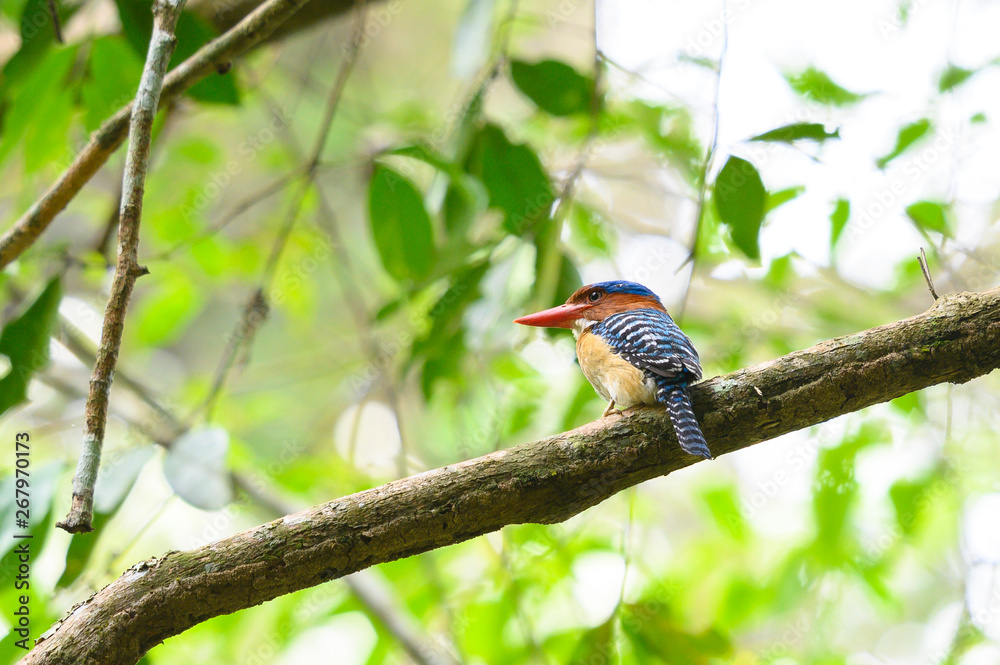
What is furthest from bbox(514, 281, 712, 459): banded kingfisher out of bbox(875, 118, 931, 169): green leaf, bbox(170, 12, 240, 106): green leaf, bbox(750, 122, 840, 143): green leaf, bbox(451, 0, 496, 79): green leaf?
bbox(170, 12, 240, 106): green leaf

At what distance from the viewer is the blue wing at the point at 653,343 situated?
1.76 metres

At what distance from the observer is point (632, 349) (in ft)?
A: 6.68

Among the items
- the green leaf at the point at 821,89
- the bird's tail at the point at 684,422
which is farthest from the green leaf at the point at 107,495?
the green leaf at the point at 821,89

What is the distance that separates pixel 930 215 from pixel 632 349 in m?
1.25

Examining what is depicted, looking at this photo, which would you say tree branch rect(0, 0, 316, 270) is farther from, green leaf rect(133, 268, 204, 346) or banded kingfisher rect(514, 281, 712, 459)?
green leaf rect(133, 268, 204, 346)

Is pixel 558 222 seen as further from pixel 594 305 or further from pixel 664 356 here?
pixel 664 356

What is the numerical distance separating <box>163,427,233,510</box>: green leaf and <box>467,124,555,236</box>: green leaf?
1123 millimetres

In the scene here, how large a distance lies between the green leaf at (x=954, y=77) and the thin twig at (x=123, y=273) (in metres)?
2.50

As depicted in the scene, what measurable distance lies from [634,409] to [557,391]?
226 centimetres

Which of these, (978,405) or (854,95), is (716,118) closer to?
(854,95)

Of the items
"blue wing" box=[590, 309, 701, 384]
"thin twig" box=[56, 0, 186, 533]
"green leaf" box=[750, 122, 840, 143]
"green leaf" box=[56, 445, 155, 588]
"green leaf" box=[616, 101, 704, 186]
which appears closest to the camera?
"thin twig" box=[56, 0, 186, 533]

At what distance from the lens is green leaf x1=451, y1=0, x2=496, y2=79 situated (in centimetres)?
231

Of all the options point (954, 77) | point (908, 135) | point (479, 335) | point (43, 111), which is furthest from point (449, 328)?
point (954, 77)

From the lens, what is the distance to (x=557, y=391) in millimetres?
3963
